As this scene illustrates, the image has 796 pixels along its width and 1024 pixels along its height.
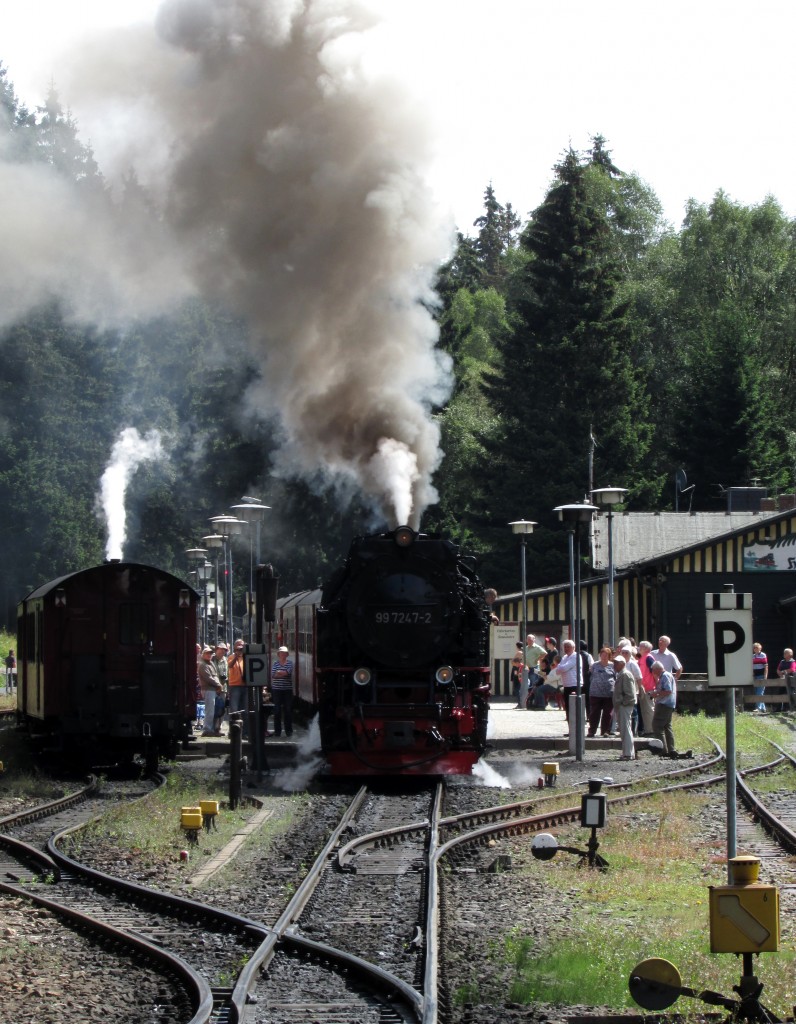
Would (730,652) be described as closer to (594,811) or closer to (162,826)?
(594,811)

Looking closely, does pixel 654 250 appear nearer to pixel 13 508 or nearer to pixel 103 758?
pixel 13 508

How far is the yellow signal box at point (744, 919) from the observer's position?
6457 mm

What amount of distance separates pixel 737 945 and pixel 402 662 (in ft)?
31.4

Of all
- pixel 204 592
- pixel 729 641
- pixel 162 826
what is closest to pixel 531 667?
pixel 204 592

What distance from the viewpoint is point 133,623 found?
18422 millimetres

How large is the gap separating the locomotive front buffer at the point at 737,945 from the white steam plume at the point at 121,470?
17.4m

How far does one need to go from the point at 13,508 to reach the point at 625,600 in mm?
30969

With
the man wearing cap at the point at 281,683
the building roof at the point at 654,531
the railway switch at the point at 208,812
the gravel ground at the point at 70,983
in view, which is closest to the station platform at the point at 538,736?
the man wearing cap at the point at 281,683

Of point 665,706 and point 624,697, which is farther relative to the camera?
point 665,706

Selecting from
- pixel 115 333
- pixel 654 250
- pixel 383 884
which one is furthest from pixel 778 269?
pixel 383 884

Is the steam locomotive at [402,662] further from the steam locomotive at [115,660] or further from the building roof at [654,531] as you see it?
the building roof at [654,531]

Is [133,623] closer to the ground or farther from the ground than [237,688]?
farther from the ground

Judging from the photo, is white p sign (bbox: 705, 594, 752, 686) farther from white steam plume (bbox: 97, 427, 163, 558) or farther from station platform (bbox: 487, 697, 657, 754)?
white steam plume (bbox: 97, 427, 163, 558)

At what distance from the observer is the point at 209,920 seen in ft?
29.2
